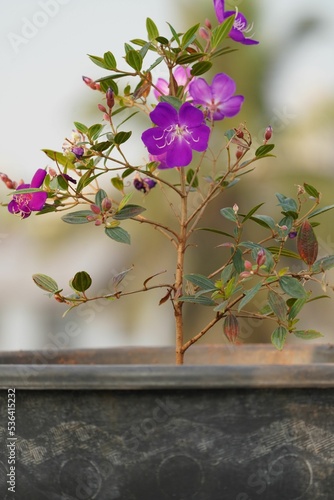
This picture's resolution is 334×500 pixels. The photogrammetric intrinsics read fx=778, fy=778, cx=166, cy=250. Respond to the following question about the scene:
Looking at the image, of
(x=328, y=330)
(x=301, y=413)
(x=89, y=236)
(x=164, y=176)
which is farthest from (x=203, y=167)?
(x=301, y=413)

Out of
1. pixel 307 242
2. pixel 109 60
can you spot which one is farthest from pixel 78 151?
pixel 307 242

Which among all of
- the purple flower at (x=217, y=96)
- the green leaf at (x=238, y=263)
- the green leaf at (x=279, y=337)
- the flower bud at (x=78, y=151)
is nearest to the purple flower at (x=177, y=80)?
the purple flower at (x=217, y=96)

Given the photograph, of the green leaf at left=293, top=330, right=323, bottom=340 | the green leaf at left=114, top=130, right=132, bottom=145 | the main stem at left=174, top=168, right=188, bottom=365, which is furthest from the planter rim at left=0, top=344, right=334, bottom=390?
the green leaf at left=114, top=130, right=132, bottom=145

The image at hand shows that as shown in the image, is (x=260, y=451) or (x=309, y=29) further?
(x=309, y=29)

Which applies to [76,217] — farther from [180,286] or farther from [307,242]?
[307,242]

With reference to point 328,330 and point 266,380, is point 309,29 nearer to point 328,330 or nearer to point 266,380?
point 328,330
